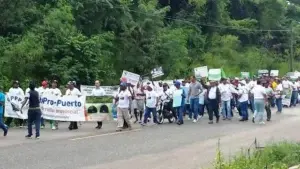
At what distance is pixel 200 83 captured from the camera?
24.9 meters

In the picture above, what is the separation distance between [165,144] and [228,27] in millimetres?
48221

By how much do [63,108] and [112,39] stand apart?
675 inches

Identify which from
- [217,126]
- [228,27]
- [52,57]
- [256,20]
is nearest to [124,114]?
[217,126]

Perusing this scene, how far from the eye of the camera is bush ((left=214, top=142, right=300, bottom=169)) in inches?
395

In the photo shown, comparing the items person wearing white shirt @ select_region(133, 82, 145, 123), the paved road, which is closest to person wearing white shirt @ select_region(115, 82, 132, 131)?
the paved road

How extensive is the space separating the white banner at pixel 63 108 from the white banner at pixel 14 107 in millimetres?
807

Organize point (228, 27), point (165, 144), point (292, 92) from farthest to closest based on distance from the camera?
point (228, 27) < point (292, 92) < point (165, 144)

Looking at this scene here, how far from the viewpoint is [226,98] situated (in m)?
25.1

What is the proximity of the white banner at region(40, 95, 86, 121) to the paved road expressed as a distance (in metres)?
0.50

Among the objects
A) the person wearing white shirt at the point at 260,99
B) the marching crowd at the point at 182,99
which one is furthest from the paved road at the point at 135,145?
the marching crowd at the point at 182,99

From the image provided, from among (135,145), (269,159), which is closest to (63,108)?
(135,145)

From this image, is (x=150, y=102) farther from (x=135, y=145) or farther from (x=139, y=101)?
(x=135, y=145)

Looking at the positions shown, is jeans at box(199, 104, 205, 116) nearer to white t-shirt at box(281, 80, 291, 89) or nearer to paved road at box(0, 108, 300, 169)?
paved road at box(0, 108, 300, 169)

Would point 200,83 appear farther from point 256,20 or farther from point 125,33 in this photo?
point 256,20
